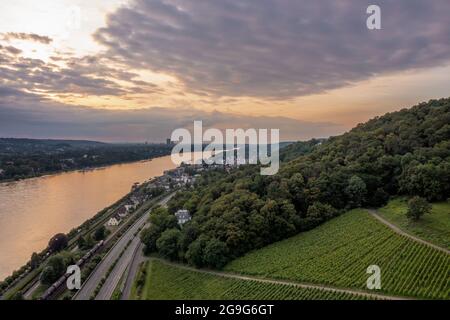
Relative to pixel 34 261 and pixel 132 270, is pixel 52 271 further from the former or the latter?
pixel 132 270

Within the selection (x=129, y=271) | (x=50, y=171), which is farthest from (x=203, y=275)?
(x=50, y=171)

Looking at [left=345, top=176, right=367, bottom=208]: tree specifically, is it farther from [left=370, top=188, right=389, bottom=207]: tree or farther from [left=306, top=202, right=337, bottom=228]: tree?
[left=306, top=202, right=337, bottom=228]: tree

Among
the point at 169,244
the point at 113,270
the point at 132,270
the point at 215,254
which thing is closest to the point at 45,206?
the point at 113,270

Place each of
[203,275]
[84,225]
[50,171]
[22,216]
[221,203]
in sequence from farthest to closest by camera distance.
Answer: [50,171]
[22,216]
[84,225]
[221,203]
[203,275]

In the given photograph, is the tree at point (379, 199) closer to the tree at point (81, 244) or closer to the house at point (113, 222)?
the tree at point (81, 244)

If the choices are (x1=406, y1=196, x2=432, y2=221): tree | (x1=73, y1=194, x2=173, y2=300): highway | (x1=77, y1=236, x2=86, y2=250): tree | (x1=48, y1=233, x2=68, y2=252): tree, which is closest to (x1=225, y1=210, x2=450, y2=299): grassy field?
(x1=406, y1=196, x2=432, y2=221): tree
